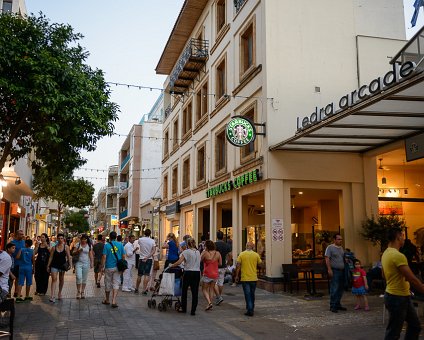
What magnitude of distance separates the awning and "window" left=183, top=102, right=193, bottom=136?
12.9 meters

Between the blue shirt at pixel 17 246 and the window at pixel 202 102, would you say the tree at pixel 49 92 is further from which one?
the window at pixel 202 102

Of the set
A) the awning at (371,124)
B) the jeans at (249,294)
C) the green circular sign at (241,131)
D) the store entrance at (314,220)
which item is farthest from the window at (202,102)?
the jeans at (249,294)

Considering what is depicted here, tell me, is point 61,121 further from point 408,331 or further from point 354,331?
point 408,331

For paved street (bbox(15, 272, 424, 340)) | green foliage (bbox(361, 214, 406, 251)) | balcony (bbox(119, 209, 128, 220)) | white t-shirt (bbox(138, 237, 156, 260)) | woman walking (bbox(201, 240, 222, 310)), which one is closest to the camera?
paved street (bbox(15, 272, 424, 340))

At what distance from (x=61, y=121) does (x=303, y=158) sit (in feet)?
26.6

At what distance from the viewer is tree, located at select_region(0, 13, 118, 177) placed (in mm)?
10375

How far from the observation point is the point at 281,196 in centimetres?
1507

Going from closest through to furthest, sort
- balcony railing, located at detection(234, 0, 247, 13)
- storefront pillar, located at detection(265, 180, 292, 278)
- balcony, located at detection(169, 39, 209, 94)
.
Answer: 1. storefront pillar, located at detection(265, 180, 292, 278)
2. balcony railing, located at detection(234, 0, 247, 13)
3. balcony, located at detection(169, 39, 209, 94)

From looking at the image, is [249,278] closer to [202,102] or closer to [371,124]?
[371,124]

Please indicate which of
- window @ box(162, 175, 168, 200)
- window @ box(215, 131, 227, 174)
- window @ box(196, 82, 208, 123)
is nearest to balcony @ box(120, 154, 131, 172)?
window @ box(162, 175, 168, 200)

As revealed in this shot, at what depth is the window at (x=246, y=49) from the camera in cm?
1823

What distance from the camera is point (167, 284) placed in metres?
10.5

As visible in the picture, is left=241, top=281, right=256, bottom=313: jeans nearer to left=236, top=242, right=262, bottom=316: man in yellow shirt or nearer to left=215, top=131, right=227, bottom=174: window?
left=236, top=242, right=262, bottom=316: man in yellow shirt

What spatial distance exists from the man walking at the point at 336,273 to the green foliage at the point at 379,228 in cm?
429
